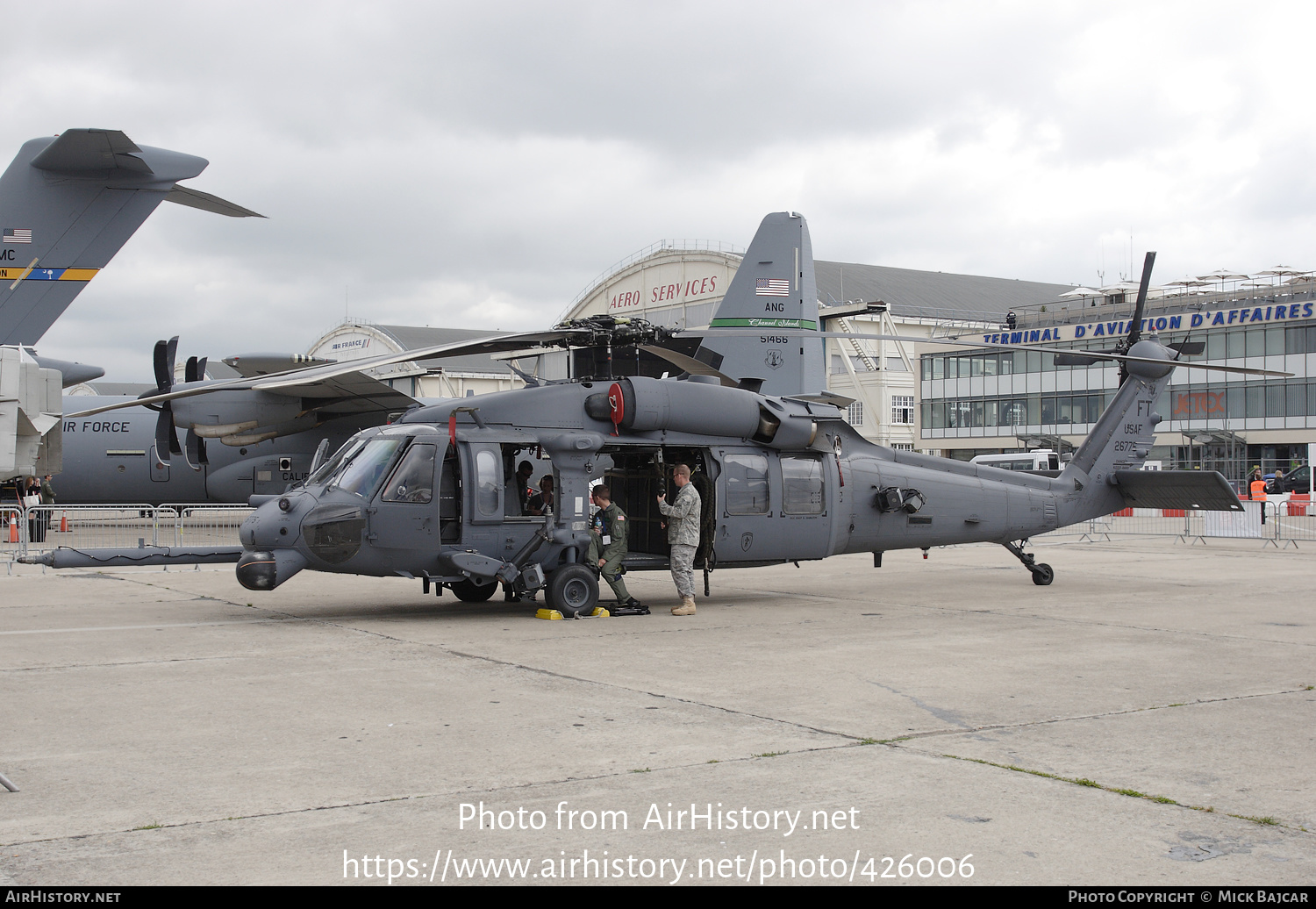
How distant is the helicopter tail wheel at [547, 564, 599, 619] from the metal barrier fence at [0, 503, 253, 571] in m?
8.28

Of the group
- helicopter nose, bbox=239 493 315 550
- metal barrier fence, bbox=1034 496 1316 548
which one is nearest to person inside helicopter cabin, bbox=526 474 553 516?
helicopter nose, bbox=239 493 315 550

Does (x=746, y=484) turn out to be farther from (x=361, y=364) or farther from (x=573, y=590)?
(x=361, y=364)

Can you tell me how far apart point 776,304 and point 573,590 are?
360 inches

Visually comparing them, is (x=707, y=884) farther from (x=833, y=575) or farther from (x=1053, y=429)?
(x=1053, y=429)

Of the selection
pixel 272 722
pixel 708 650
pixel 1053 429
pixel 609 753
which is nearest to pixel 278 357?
pixel 708 650

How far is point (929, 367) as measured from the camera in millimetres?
62594

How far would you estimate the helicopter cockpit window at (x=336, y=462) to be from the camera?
11.6 m

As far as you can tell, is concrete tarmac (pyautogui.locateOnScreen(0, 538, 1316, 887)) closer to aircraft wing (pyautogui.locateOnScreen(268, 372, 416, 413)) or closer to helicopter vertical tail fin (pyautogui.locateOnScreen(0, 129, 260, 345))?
helicopter vertical tail fin (pyautogui.locateOnScreen(0, 129, 260, 345))

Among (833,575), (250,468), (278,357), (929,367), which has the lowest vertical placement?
(833,575)

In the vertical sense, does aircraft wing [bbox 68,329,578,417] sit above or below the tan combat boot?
above

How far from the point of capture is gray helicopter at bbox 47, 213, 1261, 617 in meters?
11.2

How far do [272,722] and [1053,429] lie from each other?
183ft

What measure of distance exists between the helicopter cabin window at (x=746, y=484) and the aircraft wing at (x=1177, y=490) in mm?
5722

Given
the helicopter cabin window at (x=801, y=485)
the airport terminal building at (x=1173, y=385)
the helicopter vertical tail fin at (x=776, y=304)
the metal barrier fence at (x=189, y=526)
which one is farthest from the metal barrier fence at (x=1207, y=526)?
the airport terminal building at (x=1173, y=385)
